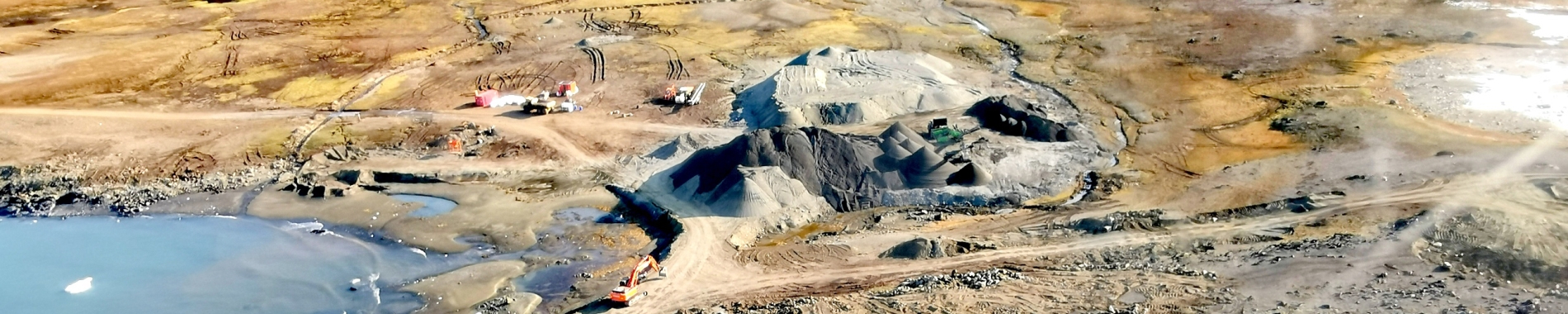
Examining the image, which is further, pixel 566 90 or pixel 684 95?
pixel 566 90

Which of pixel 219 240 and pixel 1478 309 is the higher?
pixel 1478 309

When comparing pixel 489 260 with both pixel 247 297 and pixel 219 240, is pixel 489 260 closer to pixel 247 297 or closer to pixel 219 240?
pixel 247 297

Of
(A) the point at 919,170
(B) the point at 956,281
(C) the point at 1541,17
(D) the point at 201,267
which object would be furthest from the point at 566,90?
(C) the point at 1541,17

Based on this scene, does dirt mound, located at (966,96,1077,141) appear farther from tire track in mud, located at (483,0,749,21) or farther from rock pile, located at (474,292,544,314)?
tire track in mud, located at (483,0,749,21)

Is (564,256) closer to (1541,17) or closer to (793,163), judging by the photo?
(793,163)

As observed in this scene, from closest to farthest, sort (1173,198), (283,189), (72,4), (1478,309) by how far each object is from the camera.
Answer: (1478,309) < (1173,198) < (283,189) < (72,4)

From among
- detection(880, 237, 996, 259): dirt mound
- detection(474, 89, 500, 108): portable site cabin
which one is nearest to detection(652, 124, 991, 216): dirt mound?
detection(880, 237, 996, 259): dirt mound

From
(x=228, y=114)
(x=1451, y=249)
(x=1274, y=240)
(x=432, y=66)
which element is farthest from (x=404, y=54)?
(x=1451, y=249)
